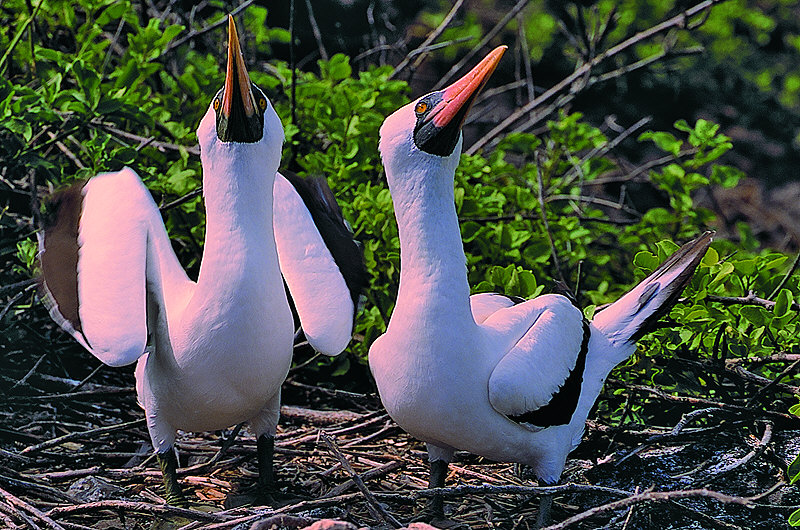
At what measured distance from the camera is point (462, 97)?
Answer: 99.3 inches

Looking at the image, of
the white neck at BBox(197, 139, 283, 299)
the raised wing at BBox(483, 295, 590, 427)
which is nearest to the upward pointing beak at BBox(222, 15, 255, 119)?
the white neck at BBox(197, 139, 283, 299)

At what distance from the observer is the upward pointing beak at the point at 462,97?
8.28 ft

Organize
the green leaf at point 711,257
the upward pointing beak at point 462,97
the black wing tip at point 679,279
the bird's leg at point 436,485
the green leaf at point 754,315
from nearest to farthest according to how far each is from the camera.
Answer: the upward pointing beak at point 462,97, the bird's leg at point 436,485, the black wing tip at point 679,279, the green leaf at point 754,315, the green leaf at point 711,257

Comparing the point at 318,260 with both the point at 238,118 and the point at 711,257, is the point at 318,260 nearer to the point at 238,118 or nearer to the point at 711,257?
the point at 238,118

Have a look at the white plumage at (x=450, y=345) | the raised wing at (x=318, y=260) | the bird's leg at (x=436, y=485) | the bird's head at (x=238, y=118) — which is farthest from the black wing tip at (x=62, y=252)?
the bird's leg at (x=436, y=485)

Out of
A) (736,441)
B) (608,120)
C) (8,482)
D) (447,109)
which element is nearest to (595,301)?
(736,441)

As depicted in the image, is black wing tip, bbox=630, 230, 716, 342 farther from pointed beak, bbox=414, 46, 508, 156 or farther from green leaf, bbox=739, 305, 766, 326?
pointed beak, bbox=414, 46, 508, 156

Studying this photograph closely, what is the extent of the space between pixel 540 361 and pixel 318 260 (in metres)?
0.86

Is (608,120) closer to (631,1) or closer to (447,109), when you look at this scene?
(447,109)

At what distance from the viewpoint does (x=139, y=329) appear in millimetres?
2531

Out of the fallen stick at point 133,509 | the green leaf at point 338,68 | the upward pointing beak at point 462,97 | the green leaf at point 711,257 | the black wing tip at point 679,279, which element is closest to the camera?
the upward pointing beak at point 462,97

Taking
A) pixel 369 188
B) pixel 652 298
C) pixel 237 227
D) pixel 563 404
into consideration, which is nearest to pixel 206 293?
pixel 237 227

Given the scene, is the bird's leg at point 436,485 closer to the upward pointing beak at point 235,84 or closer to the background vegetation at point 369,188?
the background vegetation at point 369,188

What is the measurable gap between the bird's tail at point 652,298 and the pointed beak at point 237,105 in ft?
4.23
